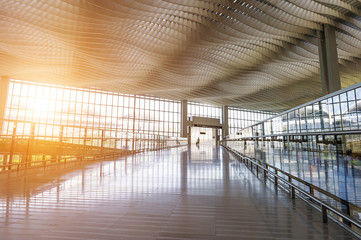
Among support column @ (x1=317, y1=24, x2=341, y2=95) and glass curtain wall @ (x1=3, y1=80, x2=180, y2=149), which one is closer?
support column @ (x1=317, y1=24, x2=341, y2=95)

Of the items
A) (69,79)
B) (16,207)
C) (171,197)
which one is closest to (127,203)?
(171,197)

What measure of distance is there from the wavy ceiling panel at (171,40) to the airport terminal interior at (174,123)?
123 mm

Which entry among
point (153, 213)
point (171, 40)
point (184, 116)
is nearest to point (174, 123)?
point (184, 116)

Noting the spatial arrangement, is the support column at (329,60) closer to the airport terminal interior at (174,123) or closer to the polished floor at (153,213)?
the airport terminal interior at (174,123)

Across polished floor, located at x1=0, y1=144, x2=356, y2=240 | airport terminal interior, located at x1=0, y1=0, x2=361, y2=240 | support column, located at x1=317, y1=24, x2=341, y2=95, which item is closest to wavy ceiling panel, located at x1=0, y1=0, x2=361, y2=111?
airport terminal interior, located at x1=0, y1=0, x2=361, y2=240

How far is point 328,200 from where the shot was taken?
246cm

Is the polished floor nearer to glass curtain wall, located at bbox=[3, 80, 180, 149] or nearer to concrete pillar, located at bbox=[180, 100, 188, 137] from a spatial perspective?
glass curtain wall, located at bbox=[3, 80, 180, 149]

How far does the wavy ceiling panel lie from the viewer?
14.0 m

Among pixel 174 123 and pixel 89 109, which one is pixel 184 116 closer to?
pixel 174 123

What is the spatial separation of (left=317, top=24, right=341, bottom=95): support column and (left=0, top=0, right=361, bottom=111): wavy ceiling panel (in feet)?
2.18

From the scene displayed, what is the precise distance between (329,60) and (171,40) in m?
12.2

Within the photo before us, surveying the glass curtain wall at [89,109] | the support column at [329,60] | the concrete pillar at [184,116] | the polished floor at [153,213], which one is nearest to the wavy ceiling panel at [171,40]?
the support column at [329,60]

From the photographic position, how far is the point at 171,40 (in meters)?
19.2

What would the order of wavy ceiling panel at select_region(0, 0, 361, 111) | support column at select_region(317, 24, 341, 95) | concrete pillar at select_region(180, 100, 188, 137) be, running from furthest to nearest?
concrete pillar at select_region(180, 100, 188, 137) → support column at select_region(317, 24, 341, 95) → wavy ceiling panel at select_region(0, 0, 361, 111)
